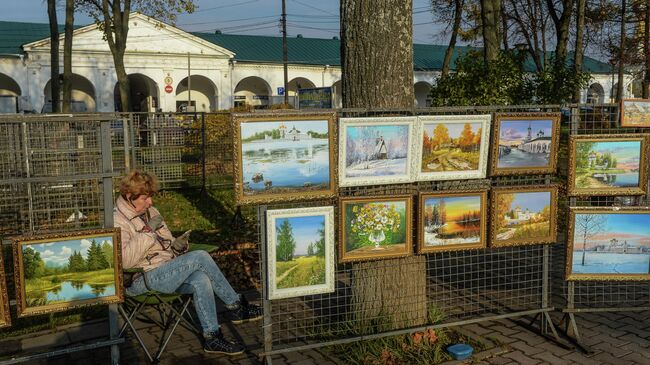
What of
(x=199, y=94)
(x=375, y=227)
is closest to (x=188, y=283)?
(x=375, y=227)

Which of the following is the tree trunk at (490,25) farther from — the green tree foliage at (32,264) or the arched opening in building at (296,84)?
the arched opening in building at (296,84)

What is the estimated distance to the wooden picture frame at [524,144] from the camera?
4598 mm

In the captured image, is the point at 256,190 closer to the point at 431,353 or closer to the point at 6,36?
the point at 431,353

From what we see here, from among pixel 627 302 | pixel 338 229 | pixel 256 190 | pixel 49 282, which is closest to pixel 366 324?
pixel 338 229

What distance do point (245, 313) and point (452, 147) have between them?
2.40m

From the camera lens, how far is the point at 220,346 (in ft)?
15.0

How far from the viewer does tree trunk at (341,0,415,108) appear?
15.1ft

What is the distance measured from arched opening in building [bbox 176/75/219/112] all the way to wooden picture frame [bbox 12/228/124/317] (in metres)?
37.0

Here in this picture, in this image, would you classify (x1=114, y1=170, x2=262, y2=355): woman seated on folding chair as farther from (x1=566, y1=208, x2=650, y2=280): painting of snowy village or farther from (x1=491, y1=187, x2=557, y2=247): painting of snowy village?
(x1=566, y1=208, x2=650, y2=280): painting of snowy village

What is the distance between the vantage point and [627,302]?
5.61 m

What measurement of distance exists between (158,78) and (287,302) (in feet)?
113

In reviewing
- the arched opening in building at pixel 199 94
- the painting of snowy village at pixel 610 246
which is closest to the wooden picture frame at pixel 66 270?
the painting of snowy village at pixel 610 246

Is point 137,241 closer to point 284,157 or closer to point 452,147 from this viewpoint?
point 284,157

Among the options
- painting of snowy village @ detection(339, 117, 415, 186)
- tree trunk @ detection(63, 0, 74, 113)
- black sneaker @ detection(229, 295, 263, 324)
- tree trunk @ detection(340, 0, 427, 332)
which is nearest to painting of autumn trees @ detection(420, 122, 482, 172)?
painting of snowy village @ detection(339, 117, 415, 186)
